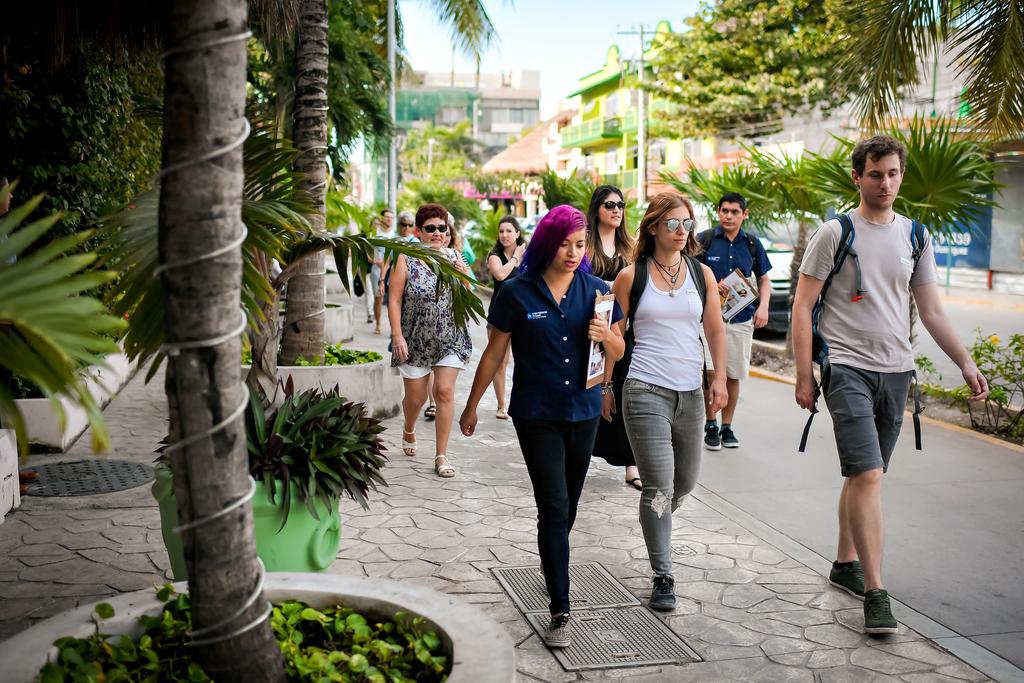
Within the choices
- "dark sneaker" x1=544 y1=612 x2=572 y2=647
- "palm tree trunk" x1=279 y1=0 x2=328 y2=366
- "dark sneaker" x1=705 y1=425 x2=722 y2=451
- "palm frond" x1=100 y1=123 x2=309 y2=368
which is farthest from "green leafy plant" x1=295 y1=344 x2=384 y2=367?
"dark sneaker" x1=544 y1=612 x2=572 y2=647

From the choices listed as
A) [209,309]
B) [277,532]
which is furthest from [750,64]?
[209,309]

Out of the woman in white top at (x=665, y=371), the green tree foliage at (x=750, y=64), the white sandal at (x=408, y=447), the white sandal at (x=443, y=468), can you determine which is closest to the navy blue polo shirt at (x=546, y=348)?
the woman in white top at (x=665, y=371)

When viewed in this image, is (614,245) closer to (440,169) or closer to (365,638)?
(365,638)

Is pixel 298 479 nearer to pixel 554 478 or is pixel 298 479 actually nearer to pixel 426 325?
pixel 554 478

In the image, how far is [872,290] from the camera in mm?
4762

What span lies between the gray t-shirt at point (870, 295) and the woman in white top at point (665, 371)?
61 cm

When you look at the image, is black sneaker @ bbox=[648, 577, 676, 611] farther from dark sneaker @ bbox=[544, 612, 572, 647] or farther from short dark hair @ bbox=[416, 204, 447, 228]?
short dark hair @ bbox=[416, 204, 447, 228]

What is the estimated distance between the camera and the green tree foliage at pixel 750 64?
30.7 metres

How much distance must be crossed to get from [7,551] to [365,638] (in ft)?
10.3

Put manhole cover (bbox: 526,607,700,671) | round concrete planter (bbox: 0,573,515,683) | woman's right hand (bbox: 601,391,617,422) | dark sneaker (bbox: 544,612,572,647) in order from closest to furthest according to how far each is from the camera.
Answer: round concrete planter (bbox: 0,573,515,683) → manhole cover (bbox: 526,607,700,671) → dark sneaker (bbox: 544,612,572,647) → woman's right hand (bbox: 601,391,617,422)

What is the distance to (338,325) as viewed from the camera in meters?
14.9

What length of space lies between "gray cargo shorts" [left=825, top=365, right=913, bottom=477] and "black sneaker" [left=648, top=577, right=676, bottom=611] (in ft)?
3.16

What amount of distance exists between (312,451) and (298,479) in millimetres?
135

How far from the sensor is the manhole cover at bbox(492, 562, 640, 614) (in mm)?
4914
